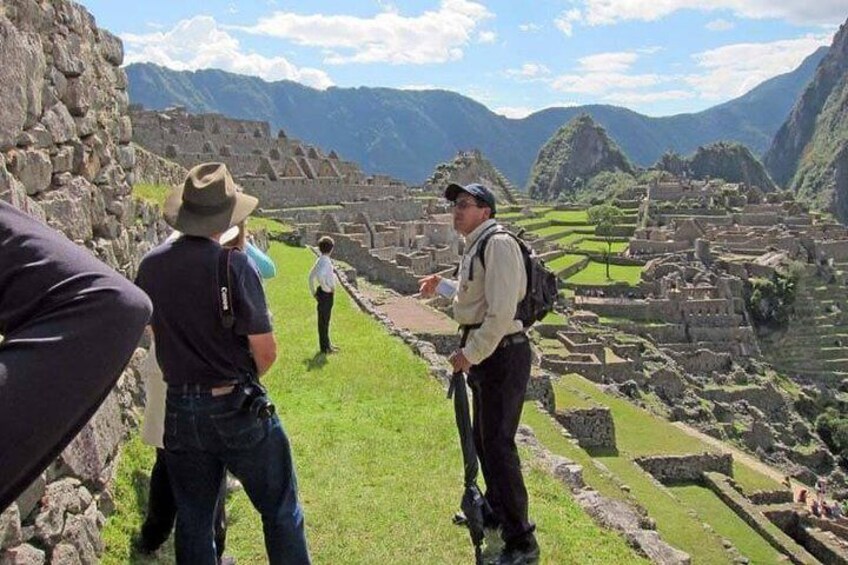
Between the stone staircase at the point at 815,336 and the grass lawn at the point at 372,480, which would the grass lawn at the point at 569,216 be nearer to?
the stone staircase at the point at 815,336

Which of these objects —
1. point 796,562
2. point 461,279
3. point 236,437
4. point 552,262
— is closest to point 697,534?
point 796,562

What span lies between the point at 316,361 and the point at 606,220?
56.7m

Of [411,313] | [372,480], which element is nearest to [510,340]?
[372,480]

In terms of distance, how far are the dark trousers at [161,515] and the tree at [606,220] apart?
54.5 m

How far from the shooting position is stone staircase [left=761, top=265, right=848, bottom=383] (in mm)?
47281

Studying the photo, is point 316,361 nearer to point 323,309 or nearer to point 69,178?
point 323,309

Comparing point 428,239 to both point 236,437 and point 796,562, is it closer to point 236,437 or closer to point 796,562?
point 796,562

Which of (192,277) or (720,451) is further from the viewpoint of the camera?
(720,451)

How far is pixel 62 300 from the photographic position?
4.42ft

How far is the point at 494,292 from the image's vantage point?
4.45 meters

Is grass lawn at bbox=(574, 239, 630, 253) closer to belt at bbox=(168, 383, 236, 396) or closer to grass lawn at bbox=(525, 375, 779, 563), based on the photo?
grass lawn at bbox=(525, 375, 779, 563)

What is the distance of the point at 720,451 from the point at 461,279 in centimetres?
1267

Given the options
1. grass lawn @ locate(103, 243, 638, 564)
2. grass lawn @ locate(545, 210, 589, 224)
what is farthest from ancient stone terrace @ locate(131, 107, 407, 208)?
grass lawn @ locate(545, 210, 589, 224)

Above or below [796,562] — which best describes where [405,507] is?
above
